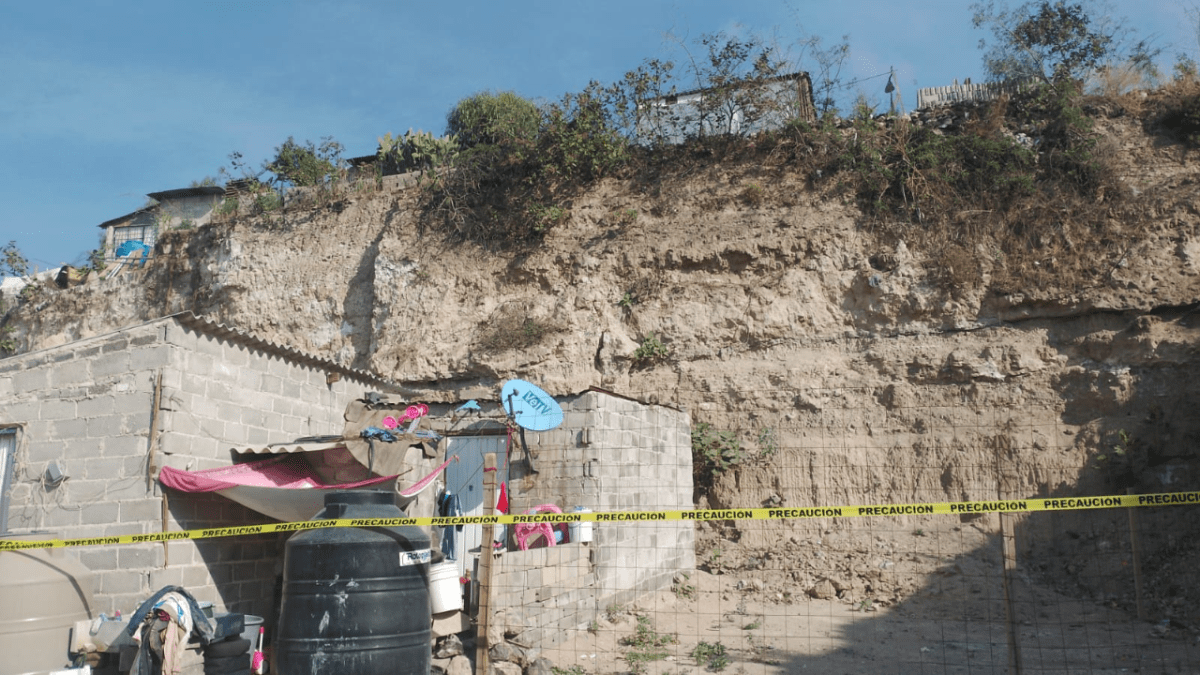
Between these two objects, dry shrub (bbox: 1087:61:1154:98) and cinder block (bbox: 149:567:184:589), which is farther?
dry shrub (bbox: 1087:61:1154:98)

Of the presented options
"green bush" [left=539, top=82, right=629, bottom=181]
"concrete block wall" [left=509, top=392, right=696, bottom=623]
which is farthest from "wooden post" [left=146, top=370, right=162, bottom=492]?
"green bush" [left=539, top=82, right=629, bottom=181]

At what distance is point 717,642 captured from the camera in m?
8.52

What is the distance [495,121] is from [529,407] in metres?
11.3

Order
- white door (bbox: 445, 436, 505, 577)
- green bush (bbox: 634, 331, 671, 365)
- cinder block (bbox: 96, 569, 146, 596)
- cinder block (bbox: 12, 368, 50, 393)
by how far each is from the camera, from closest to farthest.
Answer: cinder block (bbox: 96, 569, 146, 596), cinder block (bbox: 12, 368, 50, 393), white door (bbox: 445, 436, 505, 577), green bush (bbox: 634, 331, 671, 365)

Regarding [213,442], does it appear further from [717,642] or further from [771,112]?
[771,112]

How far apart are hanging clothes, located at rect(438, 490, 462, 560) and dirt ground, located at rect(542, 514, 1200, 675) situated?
7.09 feet

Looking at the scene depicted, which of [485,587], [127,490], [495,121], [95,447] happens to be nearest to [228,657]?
[485,587]

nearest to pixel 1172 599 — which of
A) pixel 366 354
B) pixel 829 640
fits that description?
pixel 829 640

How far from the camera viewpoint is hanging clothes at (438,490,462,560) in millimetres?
10485

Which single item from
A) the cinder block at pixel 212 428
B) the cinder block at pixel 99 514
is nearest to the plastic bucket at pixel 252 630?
the cinder block at pixel 99 514

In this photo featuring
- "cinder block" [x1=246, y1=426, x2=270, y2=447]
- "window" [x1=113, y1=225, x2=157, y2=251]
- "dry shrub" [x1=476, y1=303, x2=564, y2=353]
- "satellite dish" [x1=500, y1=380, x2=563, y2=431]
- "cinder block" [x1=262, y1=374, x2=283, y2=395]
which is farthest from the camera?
"window" [x1=113, y1=225, x2=157, y2=251]

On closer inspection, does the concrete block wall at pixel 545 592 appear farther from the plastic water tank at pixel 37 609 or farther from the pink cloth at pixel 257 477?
the plastic water tank at pixel 37 609

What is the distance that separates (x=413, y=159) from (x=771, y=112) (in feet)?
27.2

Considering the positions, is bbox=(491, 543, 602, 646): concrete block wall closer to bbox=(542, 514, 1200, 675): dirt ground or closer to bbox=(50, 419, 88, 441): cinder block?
bbox=(542, 514, 1200, 675): dirt ground
